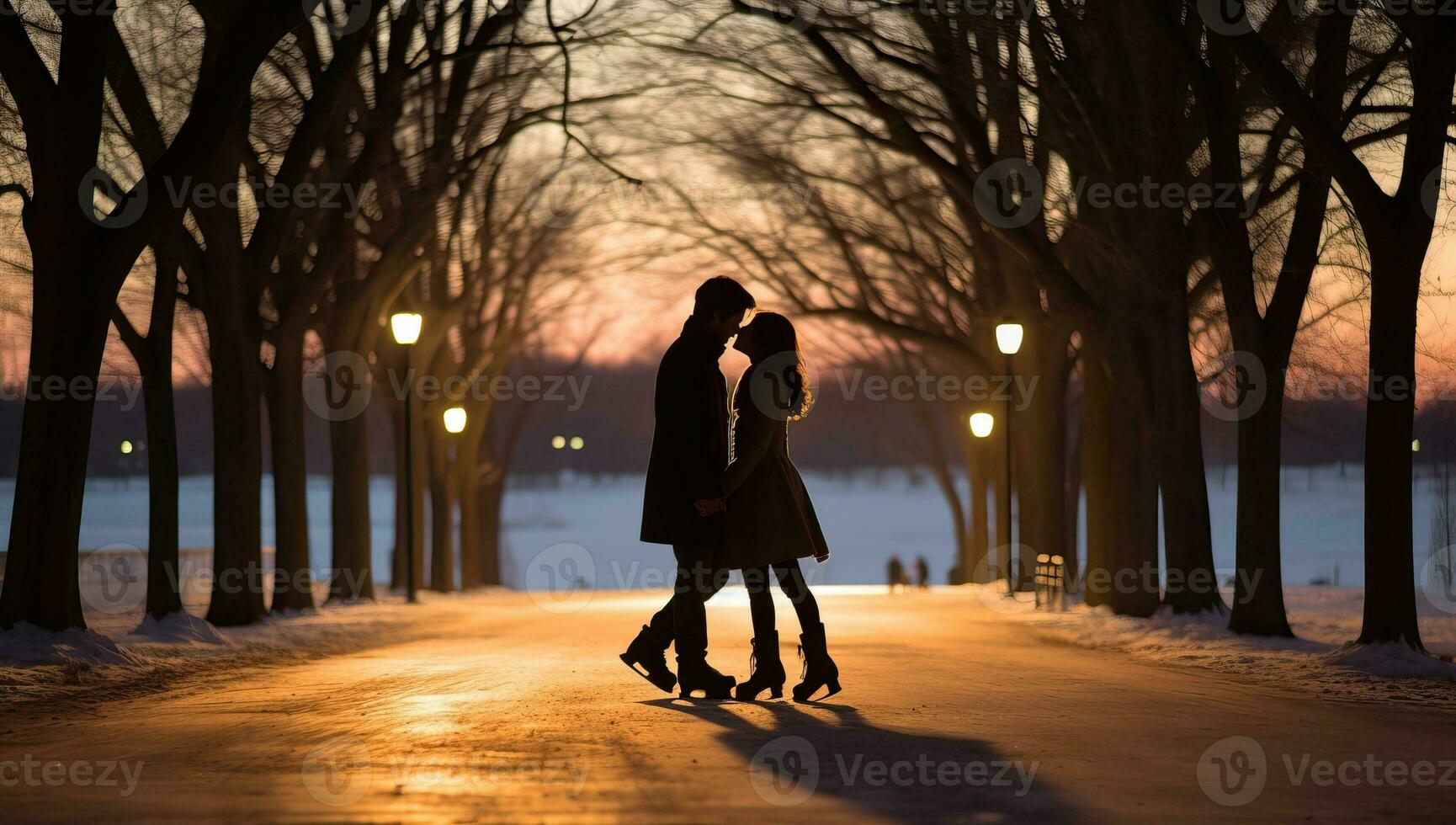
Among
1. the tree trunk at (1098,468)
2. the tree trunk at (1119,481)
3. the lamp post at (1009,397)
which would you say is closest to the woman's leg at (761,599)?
the tree trunk at (1119,481)

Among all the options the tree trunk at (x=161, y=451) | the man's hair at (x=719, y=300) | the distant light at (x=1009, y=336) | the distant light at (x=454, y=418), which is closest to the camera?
the man's hair at (x=719, y=300)

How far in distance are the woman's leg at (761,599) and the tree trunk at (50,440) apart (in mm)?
6403

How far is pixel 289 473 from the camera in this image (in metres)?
20.2

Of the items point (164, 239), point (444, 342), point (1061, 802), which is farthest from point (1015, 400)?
point (1061, 802)

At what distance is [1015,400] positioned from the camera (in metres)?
26.4

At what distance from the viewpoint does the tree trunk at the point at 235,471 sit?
1722cm

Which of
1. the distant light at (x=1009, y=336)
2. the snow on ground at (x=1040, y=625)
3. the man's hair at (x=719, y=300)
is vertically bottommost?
the snow on ground at (x=1040, y=625)

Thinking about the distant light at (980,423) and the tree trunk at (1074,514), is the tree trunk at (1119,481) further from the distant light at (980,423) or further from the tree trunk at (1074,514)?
the distant light at (980,423)

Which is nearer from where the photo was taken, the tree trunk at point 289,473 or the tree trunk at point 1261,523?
the tree trunk at point 1261,523

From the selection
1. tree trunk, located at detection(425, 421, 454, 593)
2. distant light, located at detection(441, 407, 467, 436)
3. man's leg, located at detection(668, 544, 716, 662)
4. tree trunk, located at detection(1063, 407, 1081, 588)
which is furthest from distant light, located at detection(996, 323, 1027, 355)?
man's leg, located at detection(668, 544, 716, 662)

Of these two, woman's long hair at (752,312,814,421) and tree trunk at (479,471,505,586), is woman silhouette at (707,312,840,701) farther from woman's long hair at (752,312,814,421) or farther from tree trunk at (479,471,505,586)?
tree trunk at (479,471,505,586)

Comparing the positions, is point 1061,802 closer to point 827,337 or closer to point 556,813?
point 556,813

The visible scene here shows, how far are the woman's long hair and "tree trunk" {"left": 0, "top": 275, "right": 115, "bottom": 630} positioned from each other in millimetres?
6349

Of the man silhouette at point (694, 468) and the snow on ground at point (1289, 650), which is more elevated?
the man silhouette at point (694, 468)
